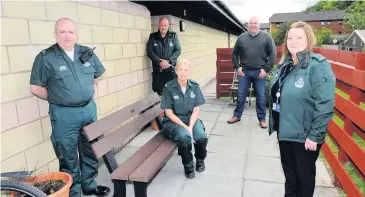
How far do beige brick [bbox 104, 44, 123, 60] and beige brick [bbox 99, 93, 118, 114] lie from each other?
562mm

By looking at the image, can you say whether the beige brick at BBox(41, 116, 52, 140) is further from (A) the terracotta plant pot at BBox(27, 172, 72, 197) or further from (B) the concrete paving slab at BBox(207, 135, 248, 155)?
(B) the concrete paving slab at BBox(207, 135, 248, 155)

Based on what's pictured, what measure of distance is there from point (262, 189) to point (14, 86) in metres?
2.69

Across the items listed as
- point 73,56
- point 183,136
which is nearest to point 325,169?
point 183,136

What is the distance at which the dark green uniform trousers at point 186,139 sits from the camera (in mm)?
3330

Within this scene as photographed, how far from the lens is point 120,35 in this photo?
4395mm

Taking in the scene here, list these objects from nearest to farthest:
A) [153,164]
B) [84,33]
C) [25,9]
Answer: [25,9] < [153,164] < [84,33]

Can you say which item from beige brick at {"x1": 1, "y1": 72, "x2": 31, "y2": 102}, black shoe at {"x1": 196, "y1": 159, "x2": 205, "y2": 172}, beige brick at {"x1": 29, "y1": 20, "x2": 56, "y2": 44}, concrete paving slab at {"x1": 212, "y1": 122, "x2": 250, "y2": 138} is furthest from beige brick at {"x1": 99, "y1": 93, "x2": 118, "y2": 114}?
concrete paving slab at {"x1": 212, "y1": 122, "x2": 250, "y2": 138}

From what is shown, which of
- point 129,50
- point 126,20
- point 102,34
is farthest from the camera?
point 129,50

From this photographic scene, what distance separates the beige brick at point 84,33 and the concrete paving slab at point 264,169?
2.58m

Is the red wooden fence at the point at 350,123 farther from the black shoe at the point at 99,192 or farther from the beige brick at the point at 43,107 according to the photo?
the beige brick at the point at 43,107

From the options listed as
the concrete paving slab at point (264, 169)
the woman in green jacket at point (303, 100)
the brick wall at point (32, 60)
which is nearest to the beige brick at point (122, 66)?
the brick wall at point (32, 60)

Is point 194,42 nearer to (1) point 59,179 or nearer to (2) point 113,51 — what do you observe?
(2) point 113,51

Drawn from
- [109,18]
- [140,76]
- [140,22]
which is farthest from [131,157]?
[140,22]

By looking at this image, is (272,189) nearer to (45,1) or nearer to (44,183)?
(44,183)
